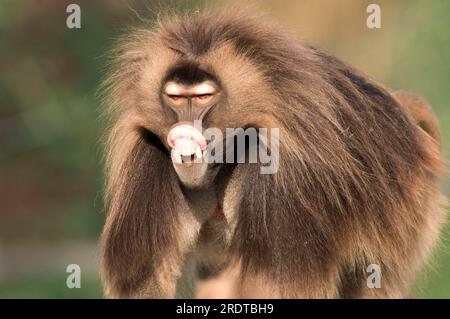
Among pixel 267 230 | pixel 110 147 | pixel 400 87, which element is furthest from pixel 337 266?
pixel 400 87

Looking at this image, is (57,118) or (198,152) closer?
(198,152)

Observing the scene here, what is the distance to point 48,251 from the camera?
10.7 meters

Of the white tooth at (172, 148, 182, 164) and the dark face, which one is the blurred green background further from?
the white tooth at (172, 148, 182, 164)

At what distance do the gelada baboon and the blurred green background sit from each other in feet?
15.4

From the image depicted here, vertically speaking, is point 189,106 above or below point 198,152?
above

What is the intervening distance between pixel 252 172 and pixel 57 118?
664cm

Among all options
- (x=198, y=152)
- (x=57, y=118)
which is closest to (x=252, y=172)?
(x=198, y=152)

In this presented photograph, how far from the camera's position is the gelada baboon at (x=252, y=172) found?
4.07 metres

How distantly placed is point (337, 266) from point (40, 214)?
7.49 metres

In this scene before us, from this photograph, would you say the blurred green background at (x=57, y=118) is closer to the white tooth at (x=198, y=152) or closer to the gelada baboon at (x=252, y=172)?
the gelada baboon at (x=252, y=172)

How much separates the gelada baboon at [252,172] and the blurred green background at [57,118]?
15.4 feet

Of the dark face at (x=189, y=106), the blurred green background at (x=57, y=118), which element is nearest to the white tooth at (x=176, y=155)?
the dark face at (x=189, y=106)

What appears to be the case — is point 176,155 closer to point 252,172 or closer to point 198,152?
point 198,152

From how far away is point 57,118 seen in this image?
10.4m
